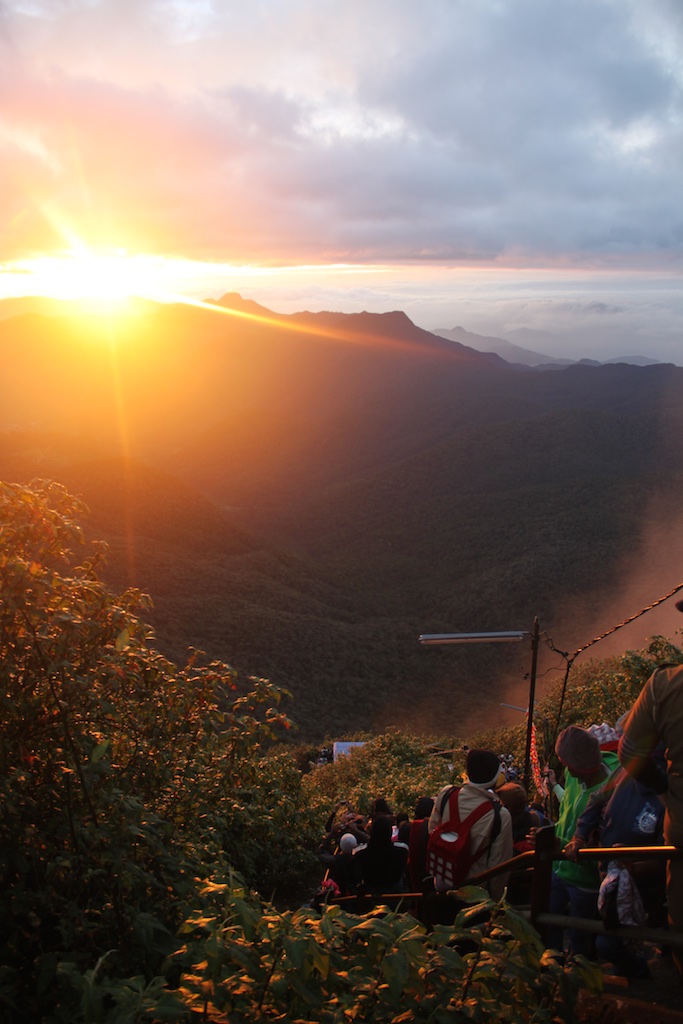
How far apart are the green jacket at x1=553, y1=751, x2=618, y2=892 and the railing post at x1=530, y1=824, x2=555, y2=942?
1.79 ft

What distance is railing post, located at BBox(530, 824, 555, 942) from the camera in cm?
327

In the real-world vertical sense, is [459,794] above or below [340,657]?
above

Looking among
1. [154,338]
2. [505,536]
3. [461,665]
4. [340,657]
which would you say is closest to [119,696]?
[340,657]

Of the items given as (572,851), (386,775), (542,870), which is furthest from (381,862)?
(386,775)

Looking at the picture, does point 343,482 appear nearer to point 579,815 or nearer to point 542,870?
point 579,815

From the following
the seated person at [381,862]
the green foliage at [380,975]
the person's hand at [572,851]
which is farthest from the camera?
the seated person at [381,862]

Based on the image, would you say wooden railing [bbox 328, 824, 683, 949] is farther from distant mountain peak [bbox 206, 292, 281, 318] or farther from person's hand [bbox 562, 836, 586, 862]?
distant mountain peak [bbox 206, 292, 281, 318]

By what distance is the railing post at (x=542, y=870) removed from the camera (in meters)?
3.27

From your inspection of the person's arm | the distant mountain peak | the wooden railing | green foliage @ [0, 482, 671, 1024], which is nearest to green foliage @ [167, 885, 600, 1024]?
green foliage @ [0, 482, 671, 1024]

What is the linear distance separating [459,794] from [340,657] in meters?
30.1

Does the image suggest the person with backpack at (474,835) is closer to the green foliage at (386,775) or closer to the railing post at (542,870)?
the railing post at (542,870)

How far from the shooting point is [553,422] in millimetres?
87312

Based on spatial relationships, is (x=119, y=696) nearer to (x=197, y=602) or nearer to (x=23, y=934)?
Answer: (x=23, y=934)

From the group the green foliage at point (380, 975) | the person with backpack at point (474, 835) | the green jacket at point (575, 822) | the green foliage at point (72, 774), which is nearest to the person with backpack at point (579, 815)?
the green jacket at point (575, 822)
